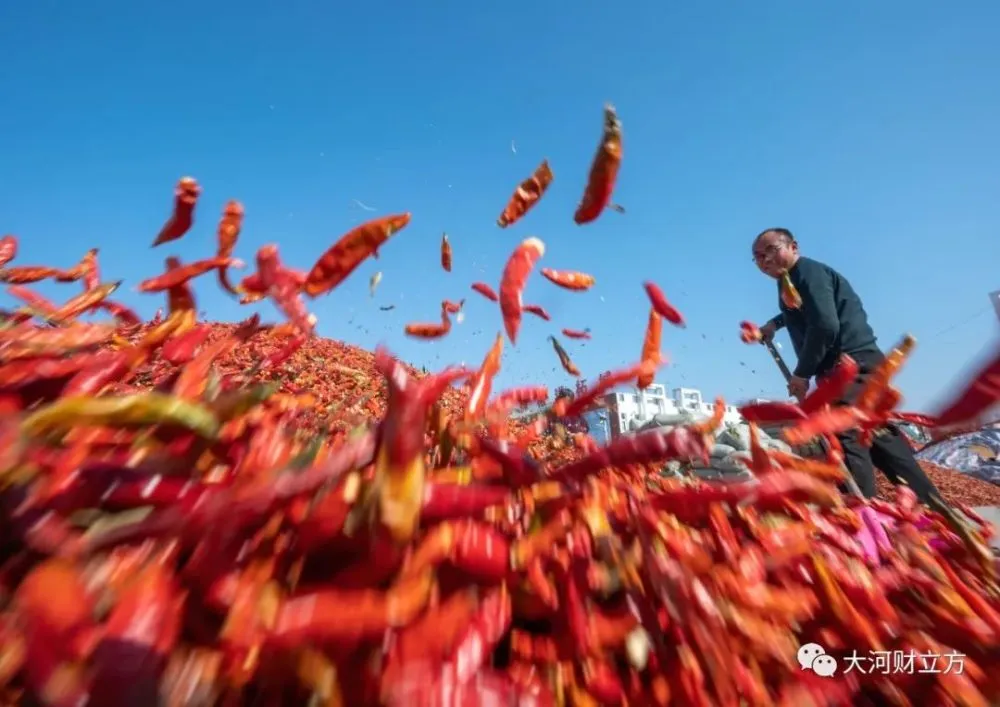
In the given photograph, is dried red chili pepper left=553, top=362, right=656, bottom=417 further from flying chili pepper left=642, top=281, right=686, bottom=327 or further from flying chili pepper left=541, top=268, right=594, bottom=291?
flying chili pepper left=541, top=268, right=594, bottom=291

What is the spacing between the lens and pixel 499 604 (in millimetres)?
637

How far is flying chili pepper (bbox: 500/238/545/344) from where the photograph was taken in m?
1.80

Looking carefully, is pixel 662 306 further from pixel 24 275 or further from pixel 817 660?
pixel 24 275

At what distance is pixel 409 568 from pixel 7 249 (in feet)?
5.27

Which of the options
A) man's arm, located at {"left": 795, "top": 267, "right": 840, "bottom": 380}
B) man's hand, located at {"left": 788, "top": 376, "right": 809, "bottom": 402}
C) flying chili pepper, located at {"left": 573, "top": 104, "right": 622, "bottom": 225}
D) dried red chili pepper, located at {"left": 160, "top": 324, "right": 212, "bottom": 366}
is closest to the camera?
dried red chili pepper, located at {"left": 160, "top": 324, "right": 212, "bottom": 366}

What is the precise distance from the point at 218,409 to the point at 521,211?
2.14 metres

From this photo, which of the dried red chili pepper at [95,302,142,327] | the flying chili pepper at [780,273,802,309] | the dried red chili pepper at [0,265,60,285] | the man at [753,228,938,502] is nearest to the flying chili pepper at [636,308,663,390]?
the dried red chili pepper at [95,302,142,327]

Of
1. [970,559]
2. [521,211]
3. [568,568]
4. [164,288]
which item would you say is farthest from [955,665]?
[521,211]

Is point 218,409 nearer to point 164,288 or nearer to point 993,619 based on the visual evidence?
point 164,288

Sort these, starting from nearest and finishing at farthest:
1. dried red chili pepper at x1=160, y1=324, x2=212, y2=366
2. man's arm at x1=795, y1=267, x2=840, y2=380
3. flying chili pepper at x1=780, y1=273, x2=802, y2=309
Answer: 1. dried red chili pepper at x1=160, y1=324, x2=212, y2=366
2. man's arm at x1=795, y1=267, x2=840, y2=380
3. flying chili pepper at x1=780, y1=273, x2=802, y2=309

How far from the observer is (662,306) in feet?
6.05

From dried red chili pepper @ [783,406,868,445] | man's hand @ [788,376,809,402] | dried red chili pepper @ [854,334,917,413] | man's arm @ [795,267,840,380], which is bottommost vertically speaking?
dried red chili pepper @ [783,406,868,445]

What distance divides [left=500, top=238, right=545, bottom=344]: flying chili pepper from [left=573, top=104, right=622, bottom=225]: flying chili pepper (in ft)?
1.70

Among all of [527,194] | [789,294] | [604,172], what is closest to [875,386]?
[604,172]
